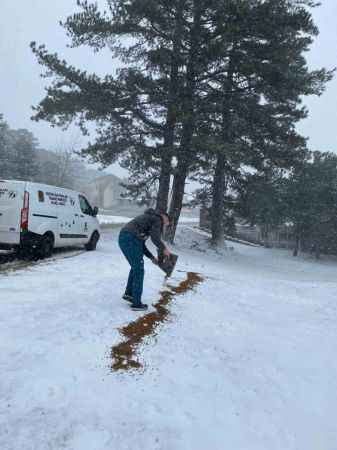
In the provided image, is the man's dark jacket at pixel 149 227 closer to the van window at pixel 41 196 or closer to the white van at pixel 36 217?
the white van at pixel 36 217

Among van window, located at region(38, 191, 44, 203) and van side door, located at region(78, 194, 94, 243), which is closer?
van window, located at region(38, 191, 44, 203)

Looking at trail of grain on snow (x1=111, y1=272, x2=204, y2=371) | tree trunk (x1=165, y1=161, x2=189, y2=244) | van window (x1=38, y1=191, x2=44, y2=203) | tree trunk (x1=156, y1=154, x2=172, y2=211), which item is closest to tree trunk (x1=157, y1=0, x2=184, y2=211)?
tree trunk (x1=156, y1=154, x2=172, y2=211)

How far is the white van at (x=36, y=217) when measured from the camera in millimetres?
10023

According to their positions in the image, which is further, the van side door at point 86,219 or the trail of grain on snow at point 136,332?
the van side door at point 86,219

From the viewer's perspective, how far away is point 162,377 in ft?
13.7

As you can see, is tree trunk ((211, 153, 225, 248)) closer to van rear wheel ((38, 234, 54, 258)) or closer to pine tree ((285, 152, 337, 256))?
pine tree ((285, 152, 337, 256))

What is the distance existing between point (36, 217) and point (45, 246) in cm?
89

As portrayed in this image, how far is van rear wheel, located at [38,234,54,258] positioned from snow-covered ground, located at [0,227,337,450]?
2979 millimetres

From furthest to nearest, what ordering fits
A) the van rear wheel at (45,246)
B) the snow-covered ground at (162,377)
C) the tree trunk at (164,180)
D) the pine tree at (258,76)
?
the tree trunk at (164,180) → the pine tree at (258,76) → the van rear wheel at (45,246) → the snow-covered ground at (162,377)

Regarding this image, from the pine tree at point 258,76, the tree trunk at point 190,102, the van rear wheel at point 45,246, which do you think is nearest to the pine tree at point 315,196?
the pine tree at point 258,76

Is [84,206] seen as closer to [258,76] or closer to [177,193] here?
[177,193]

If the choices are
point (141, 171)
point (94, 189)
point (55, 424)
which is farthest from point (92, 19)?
point (94, 189)

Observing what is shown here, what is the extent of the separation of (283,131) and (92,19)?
1104cm

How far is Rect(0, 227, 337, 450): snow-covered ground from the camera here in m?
3.22
